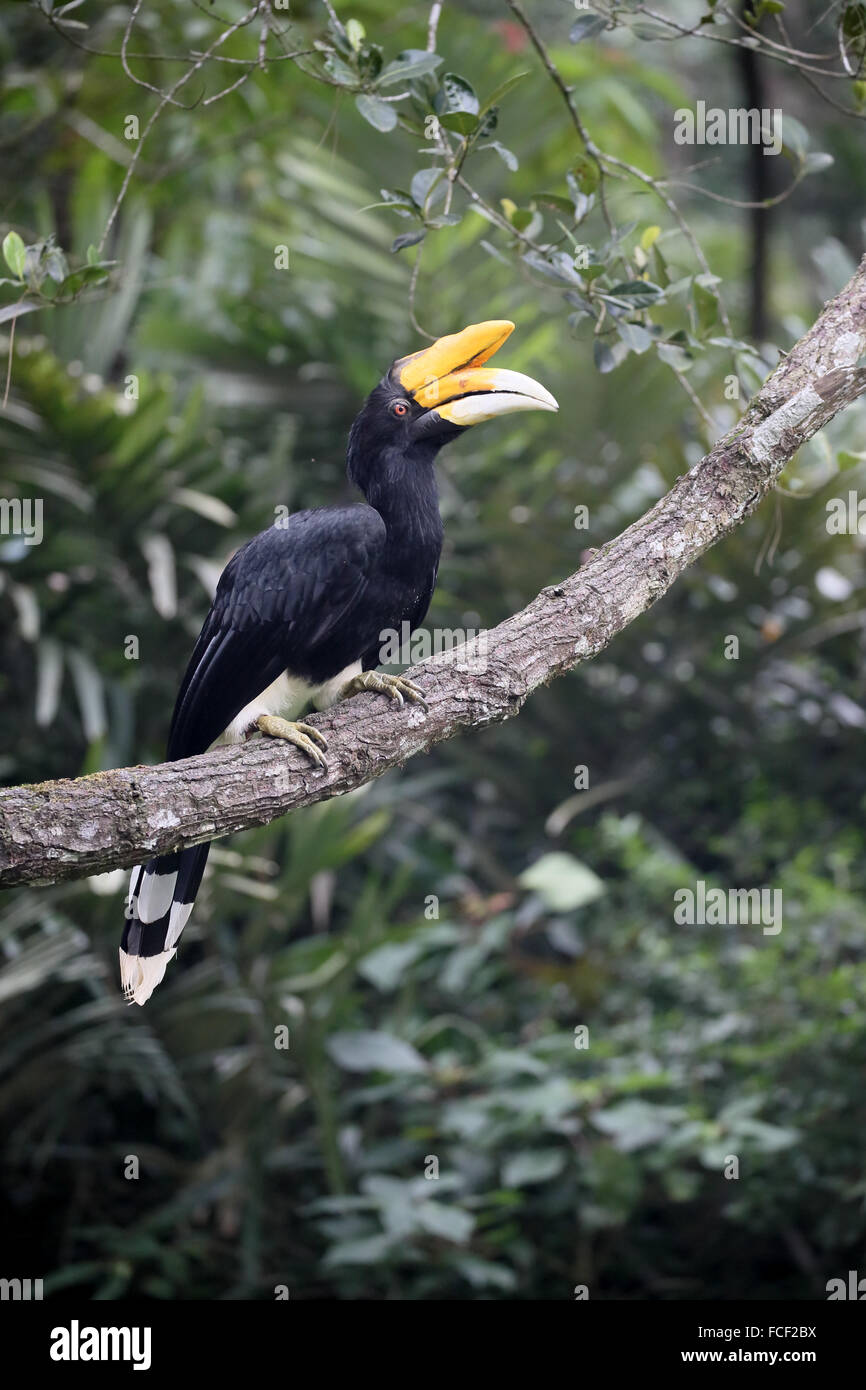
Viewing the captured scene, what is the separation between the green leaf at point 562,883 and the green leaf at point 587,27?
7.29ft

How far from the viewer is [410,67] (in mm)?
1964

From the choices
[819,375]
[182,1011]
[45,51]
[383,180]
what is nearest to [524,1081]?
[182,1011]

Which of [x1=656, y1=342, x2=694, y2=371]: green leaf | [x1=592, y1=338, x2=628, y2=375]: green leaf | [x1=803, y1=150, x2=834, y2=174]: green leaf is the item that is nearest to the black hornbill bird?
[x1=592, y1=338, x2=628, y2=375]: green leaf

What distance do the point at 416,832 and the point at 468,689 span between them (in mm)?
2488

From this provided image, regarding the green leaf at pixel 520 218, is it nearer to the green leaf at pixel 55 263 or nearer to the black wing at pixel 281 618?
the black wing at pixel 281 618

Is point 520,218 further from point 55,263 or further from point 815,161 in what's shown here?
point 55,263

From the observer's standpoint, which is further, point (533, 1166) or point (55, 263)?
point (533, 1166)

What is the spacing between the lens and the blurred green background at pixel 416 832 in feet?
11.2

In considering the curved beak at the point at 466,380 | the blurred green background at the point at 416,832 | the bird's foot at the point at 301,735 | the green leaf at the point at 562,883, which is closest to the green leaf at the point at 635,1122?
the blurred green background at the point at 416,832

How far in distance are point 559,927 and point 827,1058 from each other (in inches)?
36.6

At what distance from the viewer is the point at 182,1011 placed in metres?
3.42

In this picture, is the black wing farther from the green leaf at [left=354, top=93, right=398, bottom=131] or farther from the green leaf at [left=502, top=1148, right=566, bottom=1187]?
the green leaf at [left=502, top=1148, right=566, bottom=1187]

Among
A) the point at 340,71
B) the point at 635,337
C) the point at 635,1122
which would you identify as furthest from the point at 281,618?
the point at 635,1122

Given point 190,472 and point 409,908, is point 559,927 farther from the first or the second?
point 190,472
